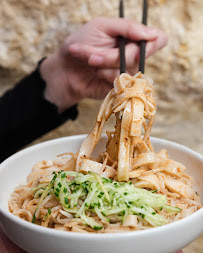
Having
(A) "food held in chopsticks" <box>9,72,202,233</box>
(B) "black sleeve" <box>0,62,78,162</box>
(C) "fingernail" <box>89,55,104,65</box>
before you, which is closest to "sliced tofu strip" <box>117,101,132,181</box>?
(A) "food held in chopsticks" <box>9,72,202,233</box>

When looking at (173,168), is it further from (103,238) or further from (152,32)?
(152,32)

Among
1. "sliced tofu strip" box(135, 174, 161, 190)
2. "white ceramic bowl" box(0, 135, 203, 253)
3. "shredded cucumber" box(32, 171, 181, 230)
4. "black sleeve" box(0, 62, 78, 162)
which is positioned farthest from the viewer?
"black sleeve" box(0, 62, 78, 162)

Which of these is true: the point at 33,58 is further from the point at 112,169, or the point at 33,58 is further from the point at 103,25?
the point at 112,169

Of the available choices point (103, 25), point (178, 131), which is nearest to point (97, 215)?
point (103, 25)

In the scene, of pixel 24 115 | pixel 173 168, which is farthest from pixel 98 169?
pixel 24 115

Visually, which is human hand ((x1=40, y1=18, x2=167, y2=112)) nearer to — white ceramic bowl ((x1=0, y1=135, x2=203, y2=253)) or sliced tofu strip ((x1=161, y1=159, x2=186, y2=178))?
sliced tofu strip ((x1=161, y1=159, x2=186, y2=178))

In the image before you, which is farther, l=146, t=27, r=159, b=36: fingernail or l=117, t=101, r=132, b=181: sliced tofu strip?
l=146, t=27, r=159, b=36: fingernail
